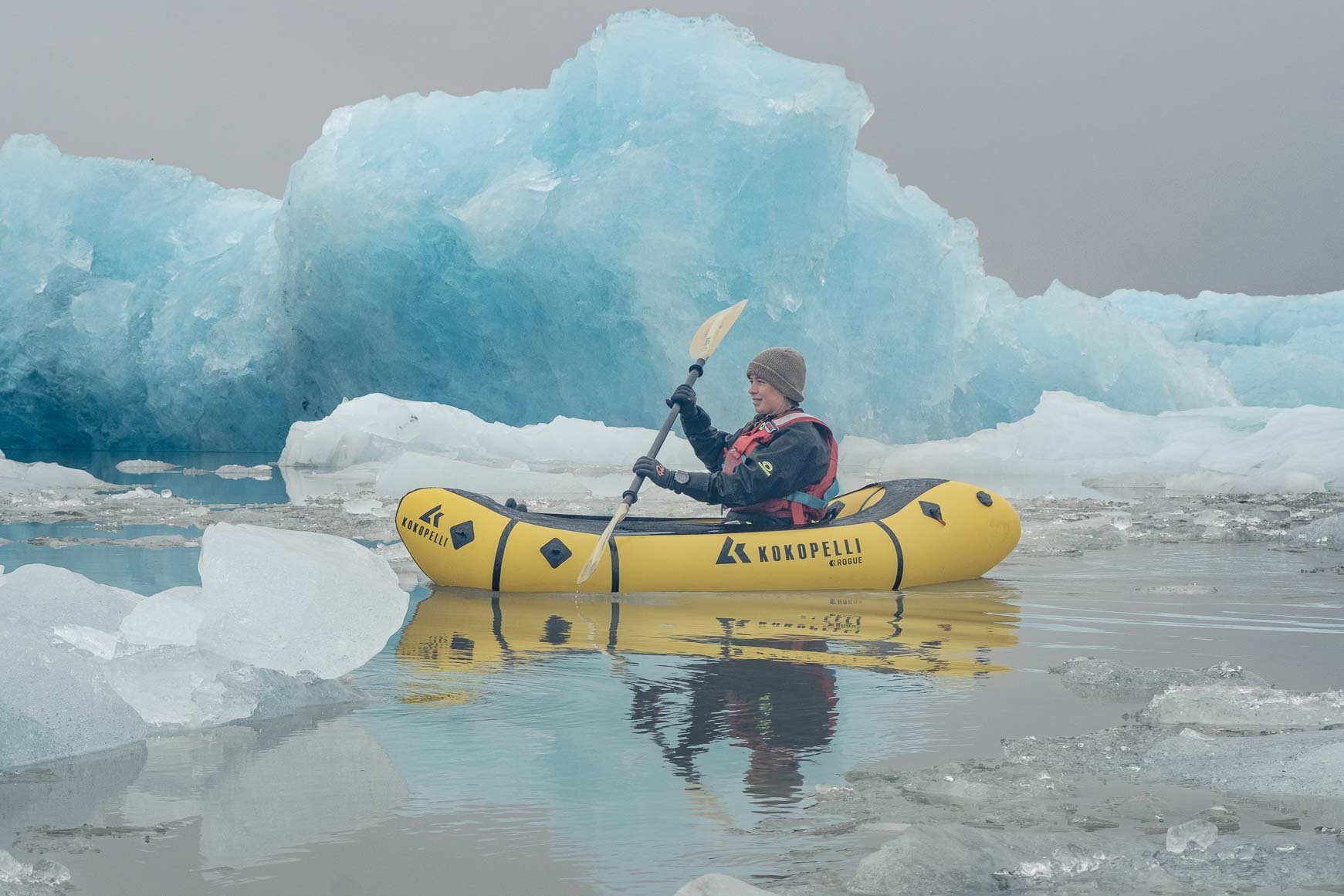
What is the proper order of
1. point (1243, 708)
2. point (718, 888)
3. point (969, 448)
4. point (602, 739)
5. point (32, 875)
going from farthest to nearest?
point (969, 448) → point (1243, 708) → point (602, 739) → point (32, 875) → point (718, 888)

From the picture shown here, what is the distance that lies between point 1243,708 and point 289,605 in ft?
6.96

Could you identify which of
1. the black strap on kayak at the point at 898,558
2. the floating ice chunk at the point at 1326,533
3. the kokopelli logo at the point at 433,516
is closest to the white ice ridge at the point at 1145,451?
the floating ice chunk at the point at 1326,533

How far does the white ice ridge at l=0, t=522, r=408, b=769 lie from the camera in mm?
2609

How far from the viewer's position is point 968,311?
15789mm

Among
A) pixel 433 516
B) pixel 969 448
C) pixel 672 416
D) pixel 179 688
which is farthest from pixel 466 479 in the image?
pixel 179 688

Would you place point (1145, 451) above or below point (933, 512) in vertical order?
above

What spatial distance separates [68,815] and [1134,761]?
6.17 ft

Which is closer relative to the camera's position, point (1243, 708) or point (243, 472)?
point (1243, 708)

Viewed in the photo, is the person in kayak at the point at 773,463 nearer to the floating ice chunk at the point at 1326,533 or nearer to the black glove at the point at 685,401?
the black glove at the point at 685,401

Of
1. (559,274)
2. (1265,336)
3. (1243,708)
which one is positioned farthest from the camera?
(1265,336)

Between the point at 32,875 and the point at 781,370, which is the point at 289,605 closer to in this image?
the point at 32,875

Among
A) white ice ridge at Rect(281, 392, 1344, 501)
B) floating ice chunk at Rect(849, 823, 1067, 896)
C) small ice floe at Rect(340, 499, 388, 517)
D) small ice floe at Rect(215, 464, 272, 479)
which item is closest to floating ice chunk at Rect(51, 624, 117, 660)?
floating ice chunk at Rect(849, 823, 1067, 896)

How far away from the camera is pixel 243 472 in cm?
1351

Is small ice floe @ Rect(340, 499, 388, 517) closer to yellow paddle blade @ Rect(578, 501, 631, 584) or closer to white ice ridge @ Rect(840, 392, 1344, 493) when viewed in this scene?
yellow paddle blade @ Rect(578, 501, 631, 584)
